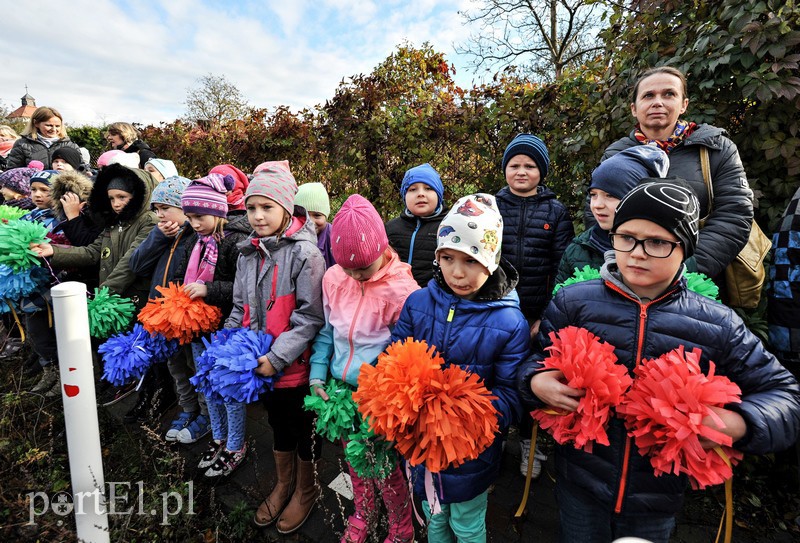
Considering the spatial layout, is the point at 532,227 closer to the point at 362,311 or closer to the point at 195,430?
the point at 362,311

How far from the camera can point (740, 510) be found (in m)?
2.46

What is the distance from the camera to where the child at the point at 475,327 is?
5.65 ft

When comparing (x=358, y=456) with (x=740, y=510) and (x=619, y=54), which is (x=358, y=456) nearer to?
(x=740, y=510)

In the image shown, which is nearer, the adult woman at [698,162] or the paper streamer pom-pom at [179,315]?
the adult woman at [698,162]

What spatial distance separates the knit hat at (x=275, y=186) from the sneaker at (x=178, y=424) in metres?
2.14

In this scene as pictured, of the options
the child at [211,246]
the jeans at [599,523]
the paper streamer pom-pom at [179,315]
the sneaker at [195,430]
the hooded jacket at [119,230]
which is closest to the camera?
the jeans at [599,523]

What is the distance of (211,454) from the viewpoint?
2.95m

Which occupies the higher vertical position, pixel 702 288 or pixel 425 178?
pixel 425 178

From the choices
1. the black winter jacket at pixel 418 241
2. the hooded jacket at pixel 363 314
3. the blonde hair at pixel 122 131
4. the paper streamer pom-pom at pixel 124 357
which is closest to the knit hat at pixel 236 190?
the paper streamer pom-pom at pixel 124 357

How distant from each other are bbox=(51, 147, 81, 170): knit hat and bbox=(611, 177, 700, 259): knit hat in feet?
22.8

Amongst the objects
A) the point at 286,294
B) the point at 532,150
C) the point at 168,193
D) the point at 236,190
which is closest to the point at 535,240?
the point at 532,150

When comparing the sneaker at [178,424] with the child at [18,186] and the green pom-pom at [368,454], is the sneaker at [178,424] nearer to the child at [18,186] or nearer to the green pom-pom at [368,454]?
the green pom-pom at [368,454]

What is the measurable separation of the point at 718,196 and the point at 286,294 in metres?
2.46

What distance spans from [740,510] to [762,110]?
253 cm
